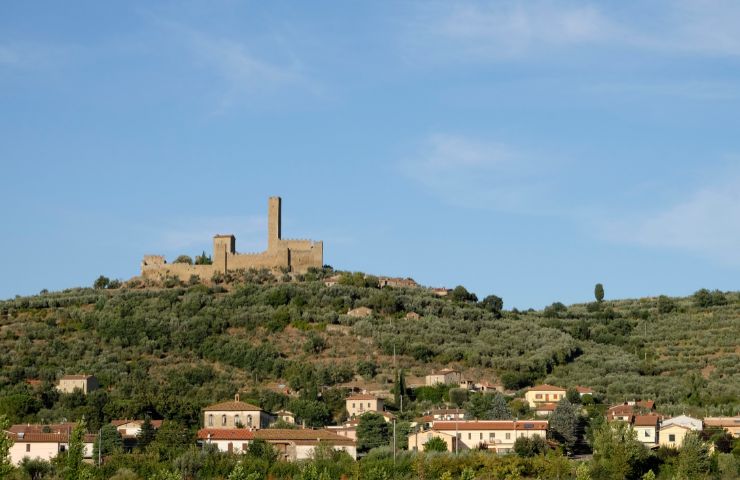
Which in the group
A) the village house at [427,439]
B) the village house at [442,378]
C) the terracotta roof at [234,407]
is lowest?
the village house at [427,439]

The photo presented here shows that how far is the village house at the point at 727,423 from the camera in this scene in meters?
57.1

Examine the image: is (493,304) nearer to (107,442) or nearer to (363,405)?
(363,405)

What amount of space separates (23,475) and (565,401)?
20.6m

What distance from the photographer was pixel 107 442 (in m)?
53.8

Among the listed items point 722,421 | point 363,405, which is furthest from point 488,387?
point 722,421

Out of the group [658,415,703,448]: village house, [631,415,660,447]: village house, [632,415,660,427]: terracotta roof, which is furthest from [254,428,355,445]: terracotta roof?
[658,415,703,448]: village house

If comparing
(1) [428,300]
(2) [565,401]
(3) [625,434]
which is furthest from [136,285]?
(3) [625,434]

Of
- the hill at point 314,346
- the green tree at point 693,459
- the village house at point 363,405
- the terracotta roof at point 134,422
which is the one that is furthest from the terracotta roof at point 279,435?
the green tree at point 693,459

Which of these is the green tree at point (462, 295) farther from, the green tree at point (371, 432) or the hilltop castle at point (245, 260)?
the green tree at point (371, 432)

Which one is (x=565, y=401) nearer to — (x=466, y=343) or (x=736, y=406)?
(x=736, y=406)

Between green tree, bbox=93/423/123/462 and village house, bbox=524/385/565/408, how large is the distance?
18.8 m

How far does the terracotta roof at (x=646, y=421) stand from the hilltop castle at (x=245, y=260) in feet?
112

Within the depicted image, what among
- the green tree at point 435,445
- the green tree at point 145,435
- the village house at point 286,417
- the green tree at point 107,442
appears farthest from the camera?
the village house at point 286,417

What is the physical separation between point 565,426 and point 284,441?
10.1 meters
